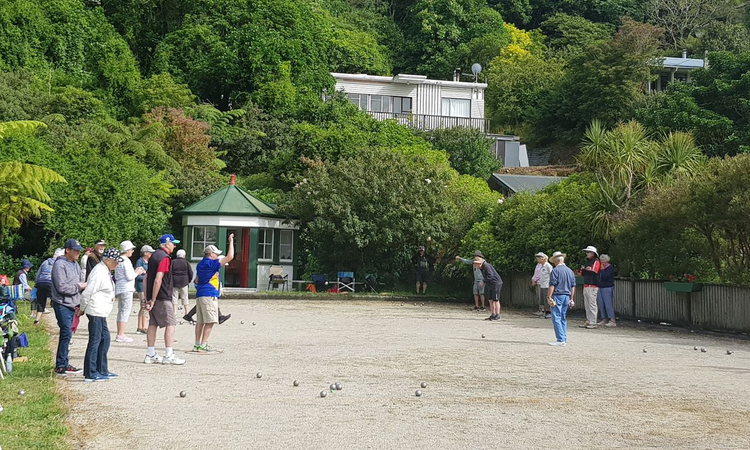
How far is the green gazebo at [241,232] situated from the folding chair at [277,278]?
189 millimetres

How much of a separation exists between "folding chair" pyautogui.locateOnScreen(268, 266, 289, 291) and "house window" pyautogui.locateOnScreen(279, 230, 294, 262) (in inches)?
22.9

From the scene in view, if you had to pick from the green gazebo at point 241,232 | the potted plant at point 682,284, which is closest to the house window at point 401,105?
the green gazebo at point 241,232

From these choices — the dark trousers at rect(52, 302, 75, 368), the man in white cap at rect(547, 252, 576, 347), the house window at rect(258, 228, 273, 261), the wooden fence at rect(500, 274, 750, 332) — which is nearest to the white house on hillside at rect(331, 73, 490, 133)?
the house window at rect(258, 228, 273, 261)

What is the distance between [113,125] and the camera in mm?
41406

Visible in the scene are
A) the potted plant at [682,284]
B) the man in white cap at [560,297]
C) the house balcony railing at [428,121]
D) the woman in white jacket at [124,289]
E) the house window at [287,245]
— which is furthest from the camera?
the house balcony railing at [428,121]

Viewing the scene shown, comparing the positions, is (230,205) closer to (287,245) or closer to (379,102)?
(287,245)

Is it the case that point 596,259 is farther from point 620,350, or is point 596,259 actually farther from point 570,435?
point 570,435

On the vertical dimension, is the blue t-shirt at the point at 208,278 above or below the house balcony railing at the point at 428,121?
below

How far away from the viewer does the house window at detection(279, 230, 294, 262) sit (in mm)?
35594

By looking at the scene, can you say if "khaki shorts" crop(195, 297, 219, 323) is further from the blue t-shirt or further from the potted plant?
the potted plant

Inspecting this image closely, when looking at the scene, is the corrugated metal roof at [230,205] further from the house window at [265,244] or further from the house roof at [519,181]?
the house roof at [519,181]

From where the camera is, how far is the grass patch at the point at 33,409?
7.52 meters

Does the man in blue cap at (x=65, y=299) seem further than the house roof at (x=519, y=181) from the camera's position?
No

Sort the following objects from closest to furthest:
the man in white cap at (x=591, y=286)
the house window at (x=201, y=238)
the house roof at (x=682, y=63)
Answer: the man in white cap at (x=591, y=286) → the house window at (x=201, y=238) → the house roof at (x=682, y=63)
